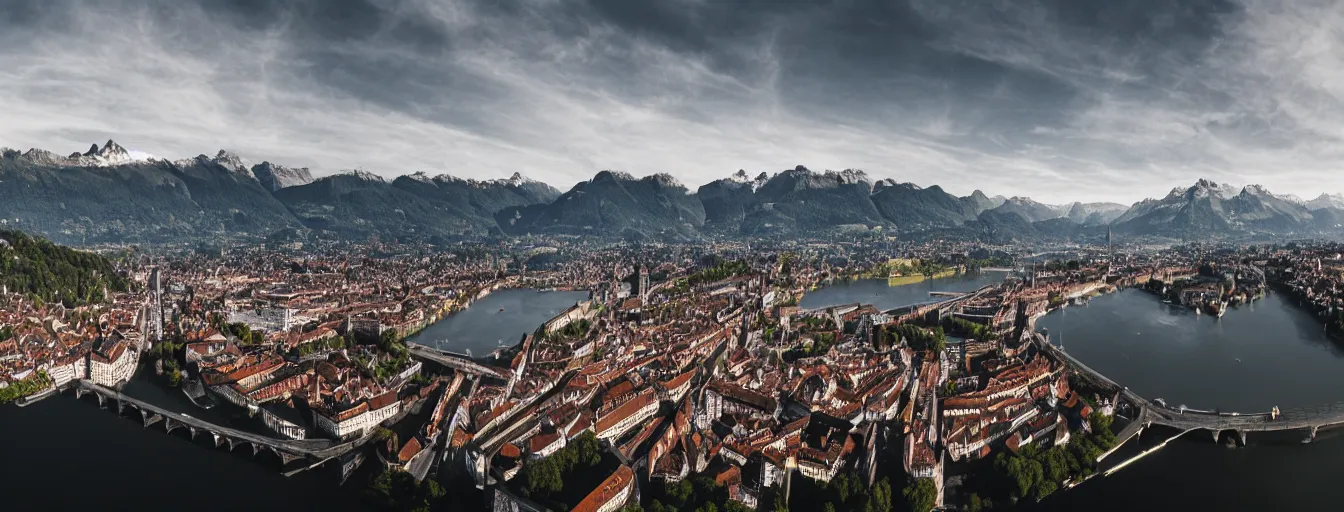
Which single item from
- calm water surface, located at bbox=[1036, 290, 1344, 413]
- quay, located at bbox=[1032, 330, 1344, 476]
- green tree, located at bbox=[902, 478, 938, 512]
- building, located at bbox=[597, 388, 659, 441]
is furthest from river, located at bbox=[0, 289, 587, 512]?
calm water surface, located at bbox=[1036, 290, 1344, 413]

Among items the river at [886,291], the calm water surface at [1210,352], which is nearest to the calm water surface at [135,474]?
the calm water surface at [1210,352]

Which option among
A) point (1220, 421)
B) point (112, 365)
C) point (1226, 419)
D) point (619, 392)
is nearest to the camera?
point (1220, 421)

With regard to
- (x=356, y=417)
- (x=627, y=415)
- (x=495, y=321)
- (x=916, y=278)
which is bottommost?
(x=495, y=321)

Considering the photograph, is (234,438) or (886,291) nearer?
(234,438)

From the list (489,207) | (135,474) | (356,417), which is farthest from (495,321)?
(489,207)

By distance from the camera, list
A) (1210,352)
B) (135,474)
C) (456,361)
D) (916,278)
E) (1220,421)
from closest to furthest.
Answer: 1. (135,474)
2. (1220,421)
3. (456,361)
4. (1210,352)
5. (916,278)

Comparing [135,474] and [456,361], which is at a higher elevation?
[456,361]

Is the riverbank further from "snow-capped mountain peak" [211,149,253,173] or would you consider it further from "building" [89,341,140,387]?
"snow-capped mountain peak" [211,149,253,173]

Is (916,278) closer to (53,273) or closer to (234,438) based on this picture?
(234,438)
